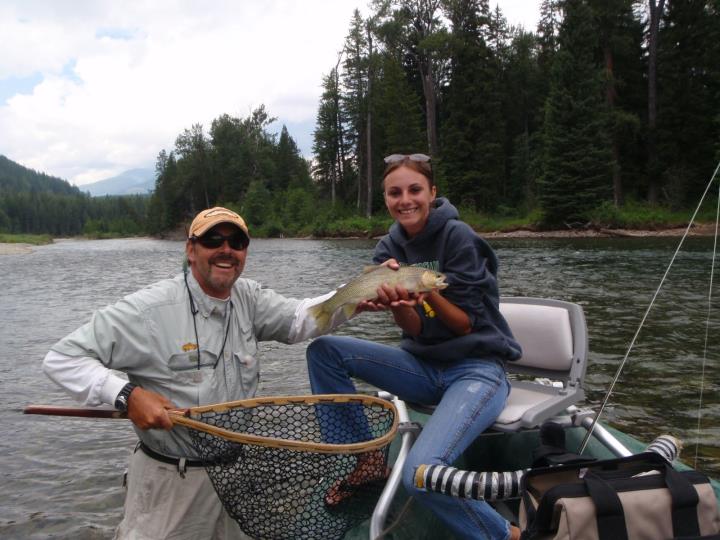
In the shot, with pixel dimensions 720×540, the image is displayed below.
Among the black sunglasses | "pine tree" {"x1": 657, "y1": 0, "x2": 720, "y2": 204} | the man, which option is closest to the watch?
the man

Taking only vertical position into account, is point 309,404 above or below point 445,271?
below

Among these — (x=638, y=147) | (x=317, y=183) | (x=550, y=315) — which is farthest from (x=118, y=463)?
(x=317, y=183)

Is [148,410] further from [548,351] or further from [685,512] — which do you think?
[548,351]

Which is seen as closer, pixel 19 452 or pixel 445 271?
pixel 445 271

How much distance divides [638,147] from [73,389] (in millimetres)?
43931

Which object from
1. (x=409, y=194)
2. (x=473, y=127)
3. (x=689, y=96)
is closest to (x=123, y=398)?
(x=409, y=194)

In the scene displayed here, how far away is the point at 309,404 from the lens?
8.83 ft

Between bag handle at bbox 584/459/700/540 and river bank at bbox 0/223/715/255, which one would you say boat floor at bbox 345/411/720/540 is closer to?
bag handle at bbox 584/459/700/540

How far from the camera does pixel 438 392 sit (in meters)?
3.36

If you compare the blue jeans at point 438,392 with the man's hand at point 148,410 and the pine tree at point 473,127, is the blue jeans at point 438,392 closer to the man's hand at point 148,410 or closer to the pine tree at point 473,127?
the man's hand at point 148,410

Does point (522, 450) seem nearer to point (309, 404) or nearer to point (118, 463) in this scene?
point (309, 404)

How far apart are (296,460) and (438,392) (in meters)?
1.21

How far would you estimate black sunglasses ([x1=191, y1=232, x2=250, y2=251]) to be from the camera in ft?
9.52

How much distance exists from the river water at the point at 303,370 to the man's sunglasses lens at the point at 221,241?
2.67 m
